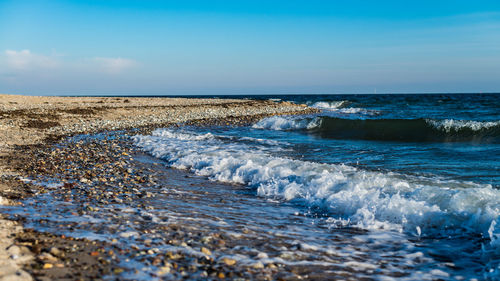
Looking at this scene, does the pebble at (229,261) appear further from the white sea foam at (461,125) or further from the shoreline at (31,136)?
the white sea foam at (461,125)

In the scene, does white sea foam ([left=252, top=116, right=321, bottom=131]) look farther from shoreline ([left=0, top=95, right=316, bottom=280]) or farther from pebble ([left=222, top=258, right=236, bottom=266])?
pebble ([left=222, top=258, right=236, bottom=266])

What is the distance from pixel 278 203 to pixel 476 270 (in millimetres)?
3242

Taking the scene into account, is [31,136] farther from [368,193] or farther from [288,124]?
[288,124]

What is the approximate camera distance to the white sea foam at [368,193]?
5.14 metres

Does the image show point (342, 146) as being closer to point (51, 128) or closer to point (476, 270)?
point (476, 270)

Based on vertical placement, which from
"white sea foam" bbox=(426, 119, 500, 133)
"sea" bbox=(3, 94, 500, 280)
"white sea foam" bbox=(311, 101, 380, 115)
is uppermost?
"white sea foam" bbox=(311, 101, 380, 115)

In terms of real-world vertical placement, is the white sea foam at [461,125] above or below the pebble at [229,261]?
above

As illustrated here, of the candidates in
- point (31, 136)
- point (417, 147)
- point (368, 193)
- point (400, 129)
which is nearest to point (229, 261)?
point (368, 193)

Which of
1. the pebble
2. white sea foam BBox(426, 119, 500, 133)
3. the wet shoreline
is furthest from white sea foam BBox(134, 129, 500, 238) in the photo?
white sea foam BBox(426, 119, 500, 133)

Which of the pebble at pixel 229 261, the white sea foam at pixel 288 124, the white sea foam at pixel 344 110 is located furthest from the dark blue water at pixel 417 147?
the white sea foam at pixel 344 110

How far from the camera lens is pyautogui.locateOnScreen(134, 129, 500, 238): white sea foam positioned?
5145mm

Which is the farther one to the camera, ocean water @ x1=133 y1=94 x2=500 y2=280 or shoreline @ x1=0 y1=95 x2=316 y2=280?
ocean water @ x1=133 y1=94 x2=500 y2=280

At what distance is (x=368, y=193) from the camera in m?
6.29

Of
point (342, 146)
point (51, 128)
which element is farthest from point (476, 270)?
point (51, 128)
